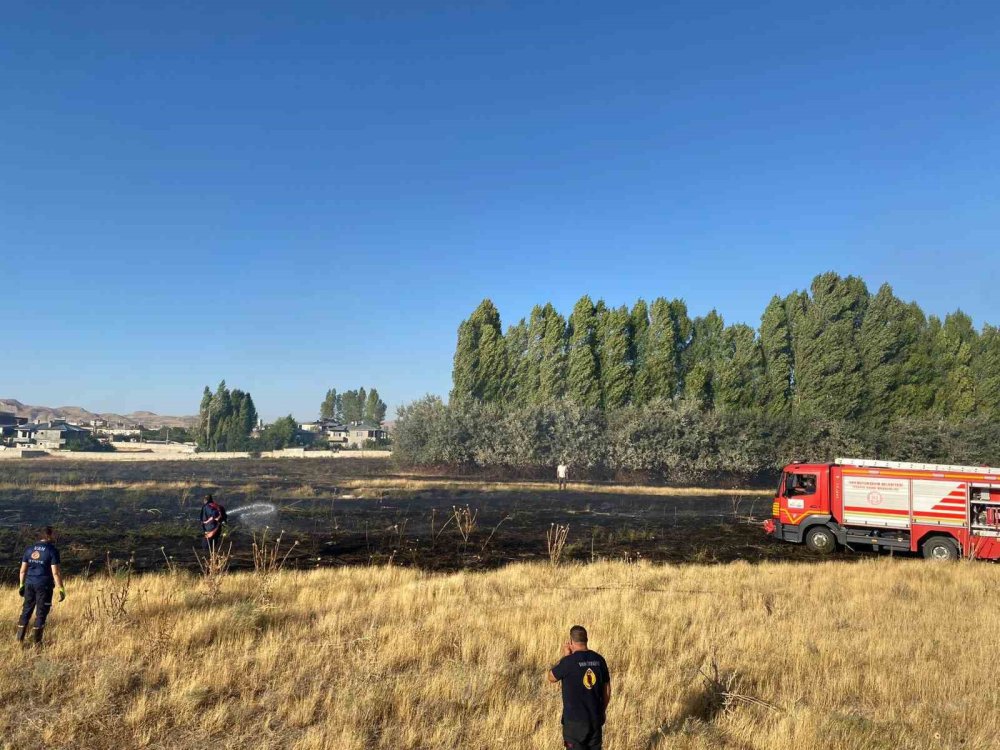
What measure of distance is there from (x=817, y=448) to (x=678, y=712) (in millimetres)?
55059

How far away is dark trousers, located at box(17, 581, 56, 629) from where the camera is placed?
10.0 metres

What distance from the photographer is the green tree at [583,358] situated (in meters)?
64.5

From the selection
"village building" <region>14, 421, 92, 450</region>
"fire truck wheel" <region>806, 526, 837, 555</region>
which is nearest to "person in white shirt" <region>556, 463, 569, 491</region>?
"fire truck wheel" <region>806, 526, 837, 555</region>

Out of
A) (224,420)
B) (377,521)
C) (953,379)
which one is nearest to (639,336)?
(953,379)

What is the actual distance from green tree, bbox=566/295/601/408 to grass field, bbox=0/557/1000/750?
1933 inches

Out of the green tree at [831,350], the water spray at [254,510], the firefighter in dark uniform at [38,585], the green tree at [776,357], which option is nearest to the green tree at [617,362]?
the green tree at [776,357]

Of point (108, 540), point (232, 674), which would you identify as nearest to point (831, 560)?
point (232, 674)

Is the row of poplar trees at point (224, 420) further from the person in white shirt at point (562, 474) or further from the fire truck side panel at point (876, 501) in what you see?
the fire truck side panel at point (876, 501)

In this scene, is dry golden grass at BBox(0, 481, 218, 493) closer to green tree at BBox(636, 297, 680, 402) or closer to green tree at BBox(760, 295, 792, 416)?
green tree at BBox(636, 297, 680, 402)

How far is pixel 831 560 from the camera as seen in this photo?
71.3 ft

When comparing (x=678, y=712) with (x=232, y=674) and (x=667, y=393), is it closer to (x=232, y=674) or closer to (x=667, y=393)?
(x=232, y=674)

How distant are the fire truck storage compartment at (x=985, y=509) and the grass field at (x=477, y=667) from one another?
7.78 m

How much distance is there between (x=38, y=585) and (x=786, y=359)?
61633 mm

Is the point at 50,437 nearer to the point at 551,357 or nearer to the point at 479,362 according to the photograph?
the point at 479,362
